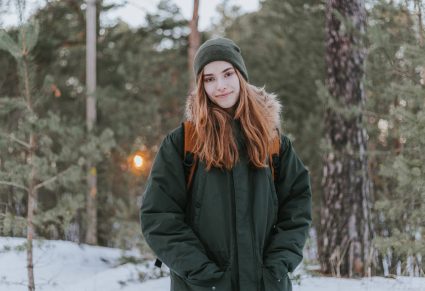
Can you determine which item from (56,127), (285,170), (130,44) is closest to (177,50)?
(130,44)

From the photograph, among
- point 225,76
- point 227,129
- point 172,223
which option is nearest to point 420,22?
point 225,76

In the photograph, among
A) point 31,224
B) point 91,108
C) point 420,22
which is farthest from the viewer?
point 91,108

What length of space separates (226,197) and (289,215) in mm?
339

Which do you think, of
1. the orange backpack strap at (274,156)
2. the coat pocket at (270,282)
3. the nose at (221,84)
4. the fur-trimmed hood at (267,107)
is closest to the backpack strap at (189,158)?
the fur-trimmed hood at (267,107)

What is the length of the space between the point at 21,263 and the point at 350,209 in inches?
174

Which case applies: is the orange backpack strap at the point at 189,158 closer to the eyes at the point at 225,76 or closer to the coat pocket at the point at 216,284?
the eyes at the point at 225,76

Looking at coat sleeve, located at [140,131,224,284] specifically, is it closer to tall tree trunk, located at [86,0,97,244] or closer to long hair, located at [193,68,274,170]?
long hair, located at [193,68,274,170]

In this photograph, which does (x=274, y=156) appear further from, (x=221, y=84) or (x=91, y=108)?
(x=91, y=108)

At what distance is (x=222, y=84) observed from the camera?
2445mm

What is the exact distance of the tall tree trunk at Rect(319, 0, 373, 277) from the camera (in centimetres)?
633

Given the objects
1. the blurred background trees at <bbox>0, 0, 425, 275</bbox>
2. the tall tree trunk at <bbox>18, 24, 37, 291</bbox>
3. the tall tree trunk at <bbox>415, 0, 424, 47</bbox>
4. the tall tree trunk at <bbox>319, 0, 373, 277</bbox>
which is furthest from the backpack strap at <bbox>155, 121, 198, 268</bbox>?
the blurred background trees at <bbox>0, 0, 425, 275</bbox>

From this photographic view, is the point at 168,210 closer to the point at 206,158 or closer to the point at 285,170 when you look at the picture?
the point at 206,158

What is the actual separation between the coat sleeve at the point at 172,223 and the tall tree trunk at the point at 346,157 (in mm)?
4236

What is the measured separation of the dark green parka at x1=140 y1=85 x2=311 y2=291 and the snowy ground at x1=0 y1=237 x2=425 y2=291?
8.45 ft
